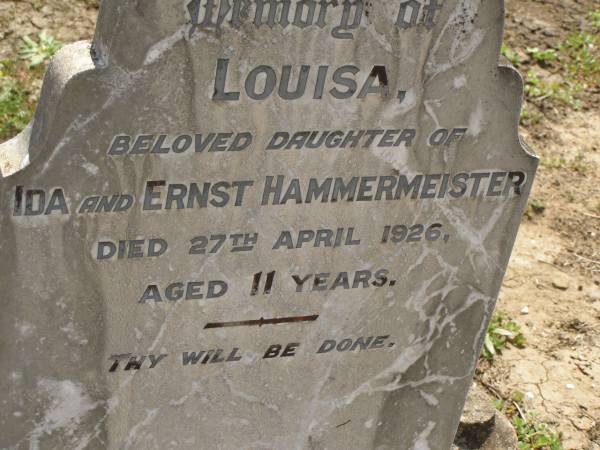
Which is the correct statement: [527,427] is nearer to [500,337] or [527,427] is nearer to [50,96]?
[500,337]

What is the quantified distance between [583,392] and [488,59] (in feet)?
6.63

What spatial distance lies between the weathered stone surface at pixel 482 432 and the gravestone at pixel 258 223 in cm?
48

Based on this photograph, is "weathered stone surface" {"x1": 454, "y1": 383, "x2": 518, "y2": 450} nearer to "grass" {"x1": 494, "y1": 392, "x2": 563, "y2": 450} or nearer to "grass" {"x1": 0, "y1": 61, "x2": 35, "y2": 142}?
"grass" {"x1": 494, "y1": 392, "x2": 563, "y2": 450}

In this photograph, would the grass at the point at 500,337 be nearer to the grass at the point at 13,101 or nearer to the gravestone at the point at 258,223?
the gravestone at the point at 258,223

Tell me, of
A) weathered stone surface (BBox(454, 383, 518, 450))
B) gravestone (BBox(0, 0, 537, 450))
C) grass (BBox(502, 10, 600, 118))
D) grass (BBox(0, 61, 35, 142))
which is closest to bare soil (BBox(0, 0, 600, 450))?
grass (BBox(502, 10, 600, 118))

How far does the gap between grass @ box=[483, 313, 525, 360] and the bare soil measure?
39 millimetres

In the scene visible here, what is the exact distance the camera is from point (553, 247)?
4715 millimetres

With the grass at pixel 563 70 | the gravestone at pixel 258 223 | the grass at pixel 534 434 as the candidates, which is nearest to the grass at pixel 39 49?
the grass at pixel 563 70

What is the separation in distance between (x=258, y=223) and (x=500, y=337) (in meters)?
1.97

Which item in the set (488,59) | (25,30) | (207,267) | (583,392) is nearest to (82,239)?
(207,267)

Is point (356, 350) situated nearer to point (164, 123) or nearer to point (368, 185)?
point (368, 185)

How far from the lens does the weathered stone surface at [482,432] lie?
11.5ft

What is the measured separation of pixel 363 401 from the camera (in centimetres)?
298

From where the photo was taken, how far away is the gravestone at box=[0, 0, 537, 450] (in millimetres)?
2234
